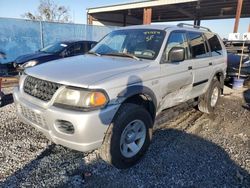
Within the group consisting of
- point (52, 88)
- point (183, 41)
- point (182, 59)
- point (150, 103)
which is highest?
point (183, 41)

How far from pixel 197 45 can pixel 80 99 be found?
3051mm

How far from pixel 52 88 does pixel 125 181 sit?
1520 mm

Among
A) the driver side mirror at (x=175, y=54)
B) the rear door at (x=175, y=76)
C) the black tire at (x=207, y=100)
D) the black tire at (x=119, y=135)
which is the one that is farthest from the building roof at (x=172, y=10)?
the black tire at (x=119, y=135)

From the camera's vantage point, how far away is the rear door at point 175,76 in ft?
12.4

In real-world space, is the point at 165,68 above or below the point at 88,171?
above

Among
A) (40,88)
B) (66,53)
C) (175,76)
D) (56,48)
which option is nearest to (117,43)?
(175,76)

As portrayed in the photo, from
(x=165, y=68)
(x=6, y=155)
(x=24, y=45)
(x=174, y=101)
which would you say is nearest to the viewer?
(x=6, y=155)

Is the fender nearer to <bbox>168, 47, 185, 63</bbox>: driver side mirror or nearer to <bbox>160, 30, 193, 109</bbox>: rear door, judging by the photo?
<bbox>160, 30, 193, 109</bbox>: rear door

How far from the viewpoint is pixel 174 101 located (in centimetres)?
418

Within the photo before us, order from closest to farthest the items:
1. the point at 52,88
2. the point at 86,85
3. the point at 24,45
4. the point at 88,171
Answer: the point at 86,85 < the point at 52,88 < the point at 88,171 < the point at 24,45

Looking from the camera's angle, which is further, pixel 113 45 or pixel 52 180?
pixel 113 45

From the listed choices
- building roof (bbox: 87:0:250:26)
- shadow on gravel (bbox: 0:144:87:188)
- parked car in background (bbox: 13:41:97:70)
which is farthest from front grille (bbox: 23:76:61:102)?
building roof (bbox: 87:0:250:26)

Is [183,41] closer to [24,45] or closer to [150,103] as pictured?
[150,103]

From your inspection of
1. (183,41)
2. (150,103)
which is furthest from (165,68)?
(183,41)
